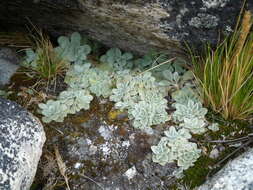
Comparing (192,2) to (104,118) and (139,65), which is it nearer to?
(139,65)

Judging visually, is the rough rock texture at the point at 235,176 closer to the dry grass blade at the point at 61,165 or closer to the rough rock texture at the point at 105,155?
the rough rock texture at the point at 105,155

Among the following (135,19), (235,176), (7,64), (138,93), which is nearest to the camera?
(235,176)

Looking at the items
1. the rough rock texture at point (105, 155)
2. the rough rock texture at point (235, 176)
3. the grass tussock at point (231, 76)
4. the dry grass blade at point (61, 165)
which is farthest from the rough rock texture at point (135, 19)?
the dry grass blade at point (61, 165)

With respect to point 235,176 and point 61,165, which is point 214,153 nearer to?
point 235,176

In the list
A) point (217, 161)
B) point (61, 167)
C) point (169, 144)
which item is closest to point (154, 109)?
point (169, 144)

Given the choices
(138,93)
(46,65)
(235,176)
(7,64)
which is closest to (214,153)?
(235,176)
